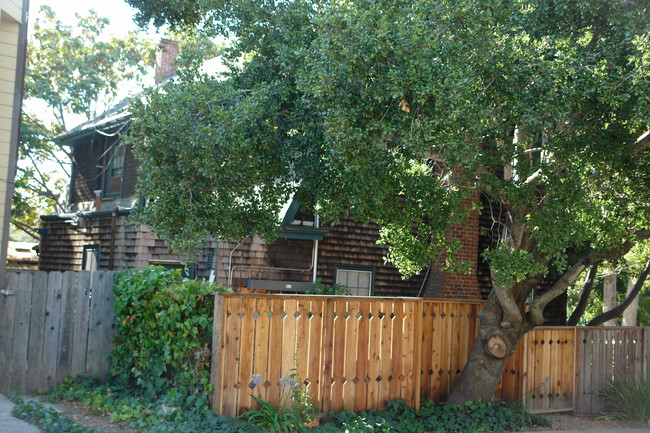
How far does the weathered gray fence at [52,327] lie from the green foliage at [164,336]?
1.12 feet

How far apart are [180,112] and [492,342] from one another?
5.63m

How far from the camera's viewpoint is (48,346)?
9820 millimetres

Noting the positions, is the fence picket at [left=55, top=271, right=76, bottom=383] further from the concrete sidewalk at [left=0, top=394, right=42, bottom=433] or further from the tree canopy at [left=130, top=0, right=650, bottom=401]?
the concrete sidewalk at [left=0, top=394, right=42, bottom=433]

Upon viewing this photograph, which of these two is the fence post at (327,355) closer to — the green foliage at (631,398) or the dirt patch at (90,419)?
the dirt patch at (90,419)

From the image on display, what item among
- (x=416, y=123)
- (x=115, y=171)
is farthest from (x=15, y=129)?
(x=115, y=171)

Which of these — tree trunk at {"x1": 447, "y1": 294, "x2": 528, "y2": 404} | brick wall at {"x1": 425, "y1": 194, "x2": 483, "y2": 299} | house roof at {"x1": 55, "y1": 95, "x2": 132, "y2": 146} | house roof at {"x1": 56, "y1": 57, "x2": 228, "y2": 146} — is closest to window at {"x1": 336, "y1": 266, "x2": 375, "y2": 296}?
brick wall at {"x1": 425, "y1": 194, "x2": 483, "y2": 299}

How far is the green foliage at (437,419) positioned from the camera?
8977mm

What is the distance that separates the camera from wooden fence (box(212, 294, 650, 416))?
344 inches

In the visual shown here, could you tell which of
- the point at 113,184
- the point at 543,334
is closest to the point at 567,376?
the point at 543,334

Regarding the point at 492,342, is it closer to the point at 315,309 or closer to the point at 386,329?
the point at 386,329

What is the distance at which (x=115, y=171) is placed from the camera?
2016cm

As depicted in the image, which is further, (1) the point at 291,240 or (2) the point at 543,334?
(1) the point at 291,240

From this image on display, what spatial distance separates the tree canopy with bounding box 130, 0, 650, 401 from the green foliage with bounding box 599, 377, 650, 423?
2.31m

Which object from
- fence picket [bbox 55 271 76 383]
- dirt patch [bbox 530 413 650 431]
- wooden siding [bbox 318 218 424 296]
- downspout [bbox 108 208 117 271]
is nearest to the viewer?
fence picket [bbox 55 271 76 383]
